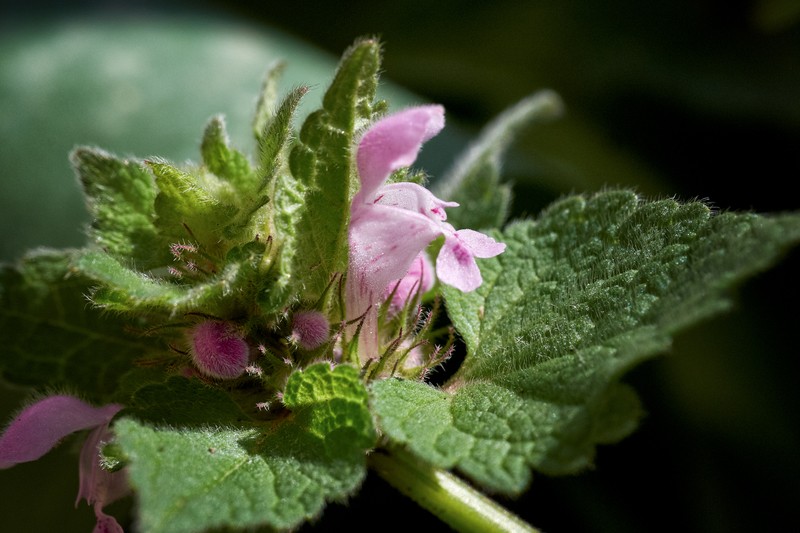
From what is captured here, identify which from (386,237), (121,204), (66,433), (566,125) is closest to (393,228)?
(386,237)

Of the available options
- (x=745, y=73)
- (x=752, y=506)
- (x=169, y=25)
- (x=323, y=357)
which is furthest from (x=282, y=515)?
(x=745, y=73)

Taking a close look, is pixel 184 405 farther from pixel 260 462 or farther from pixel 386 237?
pixel 386 237

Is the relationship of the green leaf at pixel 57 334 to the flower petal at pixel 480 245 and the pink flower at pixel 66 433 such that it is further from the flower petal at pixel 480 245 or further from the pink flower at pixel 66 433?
the flower petal at pixel 480 245

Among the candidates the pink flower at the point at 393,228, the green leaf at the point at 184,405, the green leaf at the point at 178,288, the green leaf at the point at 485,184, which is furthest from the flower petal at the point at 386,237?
the green leaf at the point at 485,184

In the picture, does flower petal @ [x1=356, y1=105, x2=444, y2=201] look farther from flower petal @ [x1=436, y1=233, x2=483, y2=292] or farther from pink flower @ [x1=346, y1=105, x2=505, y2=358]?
flower petal @ [x1=436, y1=233, x2=483, y2=292]

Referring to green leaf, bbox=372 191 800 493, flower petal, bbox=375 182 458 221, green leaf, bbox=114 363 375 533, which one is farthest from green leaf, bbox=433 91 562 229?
green leaf, bbox=114 363 375 533

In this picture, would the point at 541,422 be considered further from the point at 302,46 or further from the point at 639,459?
the point at 302,46
